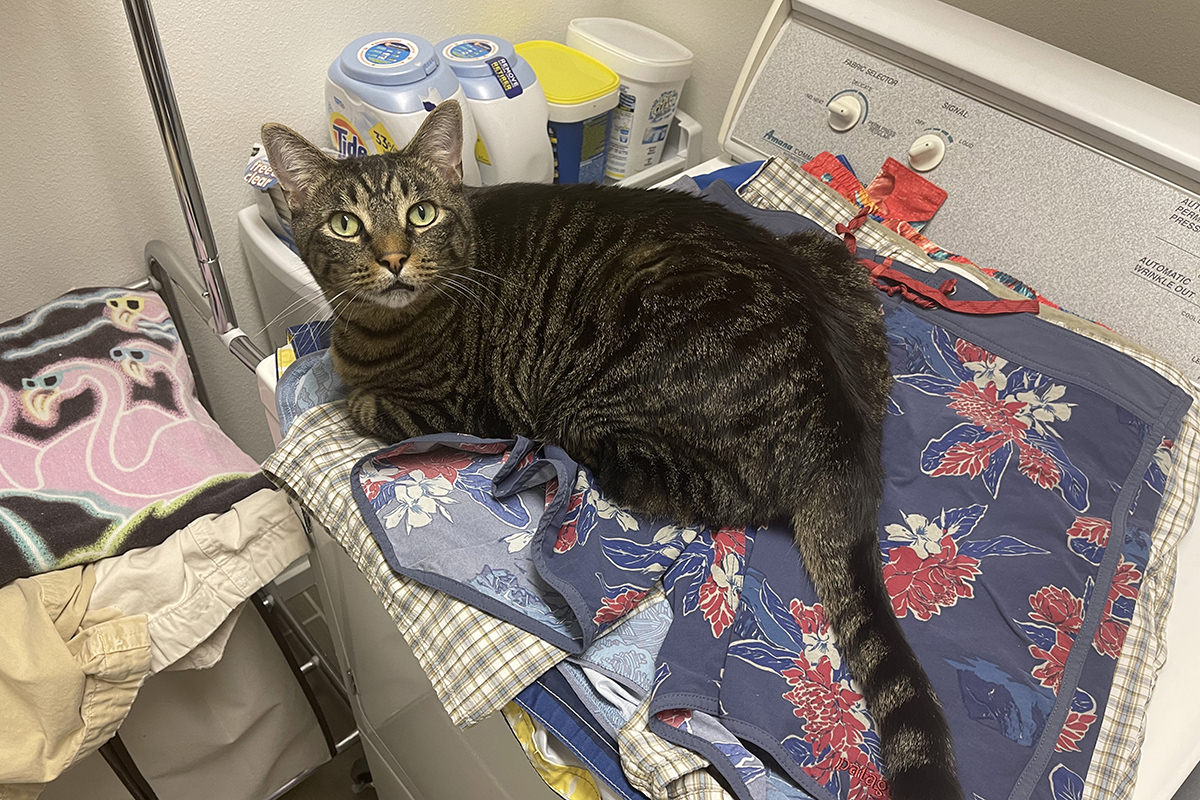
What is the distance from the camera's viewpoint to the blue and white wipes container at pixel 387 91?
111 centimetres

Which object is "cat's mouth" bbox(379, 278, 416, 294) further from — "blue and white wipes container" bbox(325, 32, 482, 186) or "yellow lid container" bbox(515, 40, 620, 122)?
"yellow lid container" bbox(515, 40, 620, 122)

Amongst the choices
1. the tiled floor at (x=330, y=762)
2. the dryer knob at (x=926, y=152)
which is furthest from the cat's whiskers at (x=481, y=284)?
the tiled floor at (x=330, y=762)

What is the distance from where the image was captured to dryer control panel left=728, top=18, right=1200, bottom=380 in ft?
3.12

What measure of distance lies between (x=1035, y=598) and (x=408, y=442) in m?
0.62

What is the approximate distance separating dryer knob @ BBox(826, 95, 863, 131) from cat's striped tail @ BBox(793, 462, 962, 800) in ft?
1.81

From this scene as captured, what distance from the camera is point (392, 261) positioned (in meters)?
0.91

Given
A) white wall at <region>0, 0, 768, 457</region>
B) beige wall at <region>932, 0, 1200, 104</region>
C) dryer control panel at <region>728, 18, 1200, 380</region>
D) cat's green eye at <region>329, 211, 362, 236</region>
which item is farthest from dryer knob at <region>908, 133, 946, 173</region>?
cat's green eye at <region>329, 211, 362, 236</region>

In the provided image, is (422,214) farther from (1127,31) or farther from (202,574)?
(1127,31)

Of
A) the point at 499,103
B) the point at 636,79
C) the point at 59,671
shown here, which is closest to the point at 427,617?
the point at 59,671

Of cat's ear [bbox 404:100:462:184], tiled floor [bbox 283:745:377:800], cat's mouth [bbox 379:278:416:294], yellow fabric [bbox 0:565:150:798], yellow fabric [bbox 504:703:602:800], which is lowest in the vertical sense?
tiled floor [bbox 283:745:377:800]

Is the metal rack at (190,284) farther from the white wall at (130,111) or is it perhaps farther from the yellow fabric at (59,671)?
the yellow fabric at (59,671)

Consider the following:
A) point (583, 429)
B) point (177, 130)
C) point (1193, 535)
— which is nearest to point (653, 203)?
point (583, 429)

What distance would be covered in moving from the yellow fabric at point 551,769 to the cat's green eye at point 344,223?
0.53 m

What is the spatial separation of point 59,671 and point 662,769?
685 millimetres
